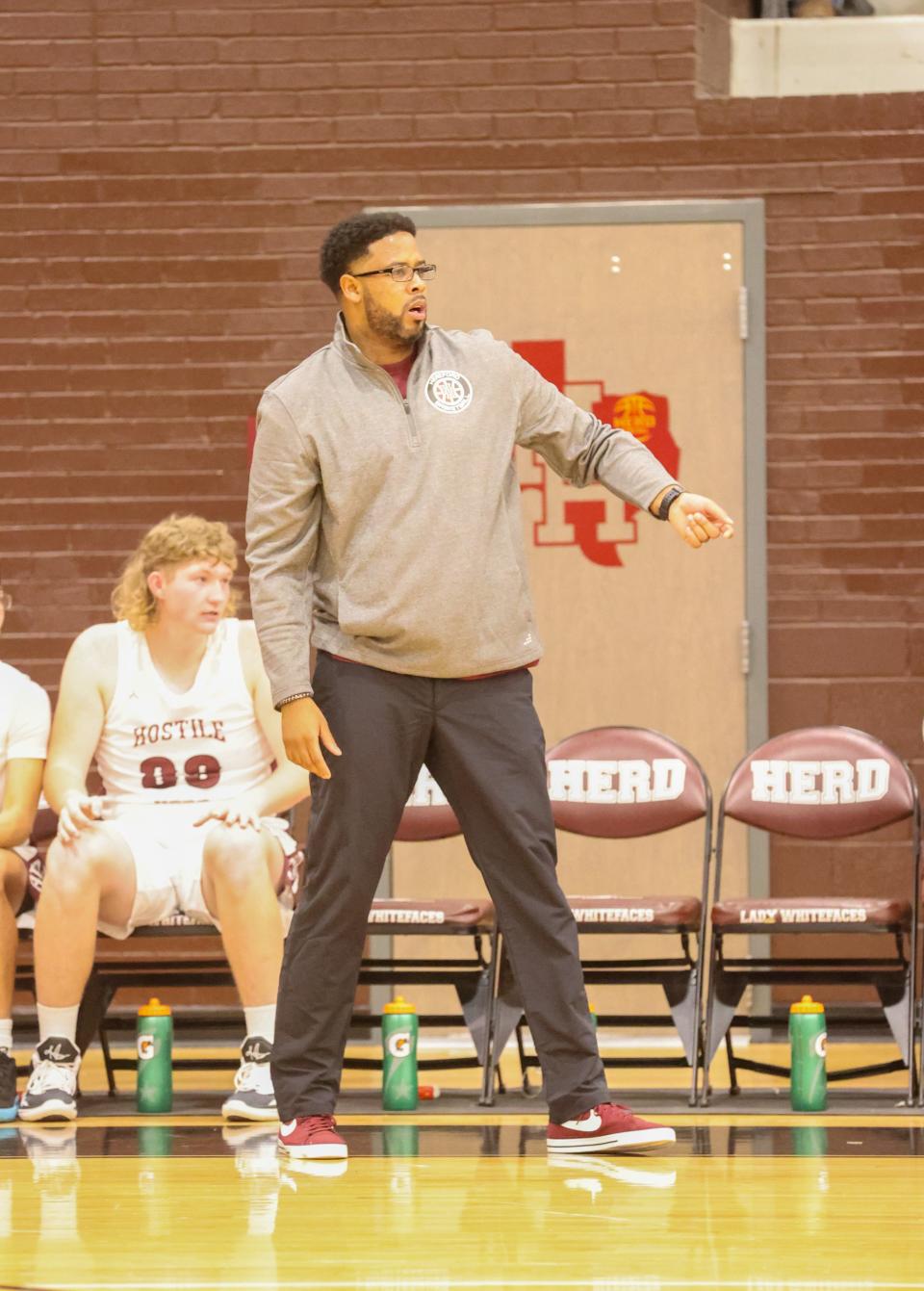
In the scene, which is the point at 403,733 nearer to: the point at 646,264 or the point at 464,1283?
the point at 464,1283

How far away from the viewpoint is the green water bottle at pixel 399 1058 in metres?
4.50

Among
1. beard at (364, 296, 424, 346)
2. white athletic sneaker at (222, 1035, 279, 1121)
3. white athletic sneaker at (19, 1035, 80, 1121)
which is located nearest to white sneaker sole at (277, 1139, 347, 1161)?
white athletic sneaker at (222, 1035, 279, 1121)

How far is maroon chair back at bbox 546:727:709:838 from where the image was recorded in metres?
5.16

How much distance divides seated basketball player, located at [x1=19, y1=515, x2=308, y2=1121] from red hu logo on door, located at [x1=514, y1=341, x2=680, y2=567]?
146cm

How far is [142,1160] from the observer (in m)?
Result: 3.77

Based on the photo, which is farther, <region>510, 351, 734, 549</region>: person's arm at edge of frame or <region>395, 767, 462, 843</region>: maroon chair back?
<region>395, 767, 462, 843</region>: maroon chair back

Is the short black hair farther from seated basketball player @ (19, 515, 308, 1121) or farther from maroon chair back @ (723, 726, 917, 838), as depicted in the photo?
maroon chair back @ (723, 726, 917, 838)

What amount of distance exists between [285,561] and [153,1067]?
1502 millimetres

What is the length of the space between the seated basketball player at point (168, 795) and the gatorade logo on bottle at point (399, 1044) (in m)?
0.29

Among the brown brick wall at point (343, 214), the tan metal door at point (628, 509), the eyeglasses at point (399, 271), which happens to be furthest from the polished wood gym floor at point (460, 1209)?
the brown brick wall at point (343, 214)

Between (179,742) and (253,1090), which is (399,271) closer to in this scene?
(179,742)

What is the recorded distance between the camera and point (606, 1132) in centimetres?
360

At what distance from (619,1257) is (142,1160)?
4.38 feet

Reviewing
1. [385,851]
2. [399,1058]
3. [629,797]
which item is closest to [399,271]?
[385,851]
